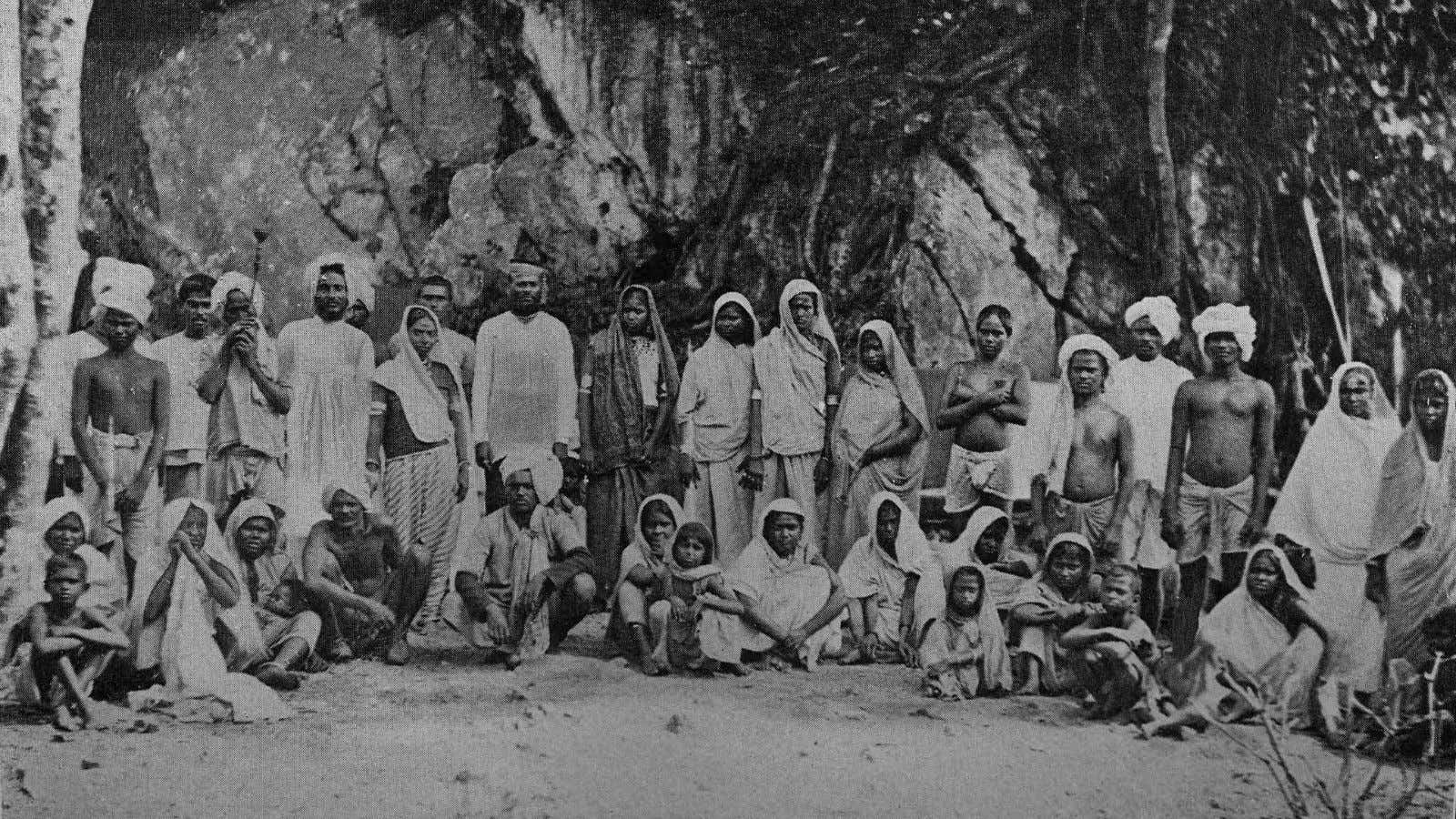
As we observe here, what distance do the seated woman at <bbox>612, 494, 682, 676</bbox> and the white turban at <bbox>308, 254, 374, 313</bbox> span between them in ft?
4.28

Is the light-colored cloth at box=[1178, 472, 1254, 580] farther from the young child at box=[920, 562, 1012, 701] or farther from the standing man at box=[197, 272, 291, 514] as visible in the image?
the standing man at box=[197, 272, 291, 514]

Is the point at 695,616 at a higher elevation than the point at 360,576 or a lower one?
lower

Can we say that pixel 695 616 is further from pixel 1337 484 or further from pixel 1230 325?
pixel 1337 484

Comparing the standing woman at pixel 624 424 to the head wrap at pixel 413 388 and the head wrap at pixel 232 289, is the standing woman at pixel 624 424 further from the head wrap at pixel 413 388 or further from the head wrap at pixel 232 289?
the head wrap at pixel 232 289

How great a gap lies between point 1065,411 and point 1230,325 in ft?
2.36

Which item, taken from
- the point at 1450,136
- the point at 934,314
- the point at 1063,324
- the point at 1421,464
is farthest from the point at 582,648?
the point at 1450,136

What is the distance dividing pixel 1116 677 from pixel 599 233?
8.46 feet

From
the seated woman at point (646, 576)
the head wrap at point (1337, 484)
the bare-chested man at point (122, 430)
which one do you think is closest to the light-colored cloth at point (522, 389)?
the seated woman at point (646, 576)

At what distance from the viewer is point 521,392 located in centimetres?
571

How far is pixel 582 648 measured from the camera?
5656mm

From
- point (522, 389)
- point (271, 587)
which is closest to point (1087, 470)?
point (522, 389)

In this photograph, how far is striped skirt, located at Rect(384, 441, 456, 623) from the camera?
5660 millimetres

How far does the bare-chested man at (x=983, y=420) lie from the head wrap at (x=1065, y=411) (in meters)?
0.13

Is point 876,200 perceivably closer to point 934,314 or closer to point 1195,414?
point 934,314
